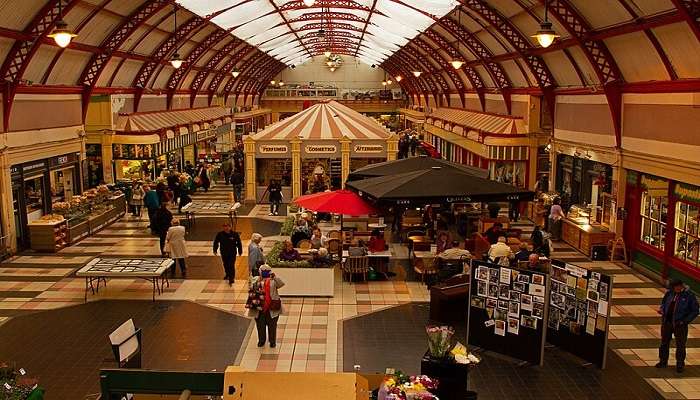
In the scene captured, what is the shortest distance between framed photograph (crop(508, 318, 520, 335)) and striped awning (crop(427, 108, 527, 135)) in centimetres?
1589

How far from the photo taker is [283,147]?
2480cm

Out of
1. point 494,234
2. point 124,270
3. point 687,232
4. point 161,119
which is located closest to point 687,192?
point 687,232

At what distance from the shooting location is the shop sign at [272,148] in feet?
81.3

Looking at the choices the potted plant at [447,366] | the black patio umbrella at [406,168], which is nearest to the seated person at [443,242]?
the black patio umbrella at [406,168]

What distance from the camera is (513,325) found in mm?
9672

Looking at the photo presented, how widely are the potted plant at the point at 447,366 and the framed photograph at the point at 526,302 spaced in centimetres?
202

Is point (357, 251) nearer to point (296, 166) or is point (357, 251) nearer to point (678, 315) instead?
point (678, 315)

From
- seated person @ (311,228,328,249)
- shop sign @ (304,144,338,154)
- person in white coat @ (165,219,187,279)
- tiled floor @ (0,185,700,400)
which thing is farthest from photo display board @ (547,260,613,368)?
shop sign @ (304,144,338,154)

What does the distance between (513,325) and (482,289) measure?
670mm

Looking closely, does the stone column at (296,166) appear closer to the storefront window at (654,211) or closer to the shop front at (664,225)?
the shop front at (664,225)

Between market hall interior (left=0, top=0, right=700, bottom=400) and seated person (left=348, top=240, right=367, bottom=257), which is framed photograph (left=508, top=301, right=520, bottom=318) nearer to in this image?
market hall interior (left=0, top=0, right=700, bottom=400)

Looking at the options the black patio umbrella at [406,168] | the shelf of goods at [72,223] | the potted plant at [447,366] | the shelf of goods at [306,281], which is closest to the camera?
the potted plant at [447,366]

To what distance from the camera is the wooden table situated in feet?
41.8

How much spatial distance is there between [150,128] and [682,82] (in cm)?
1969
